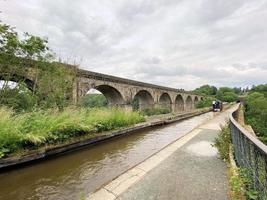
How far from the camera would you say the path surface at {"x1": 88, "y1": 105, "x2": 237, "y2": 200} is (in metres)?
2.45

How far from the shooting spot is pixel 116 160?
5.03 m

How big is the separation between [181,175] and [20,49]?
8.53 metres

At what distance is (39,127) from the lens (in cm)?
535

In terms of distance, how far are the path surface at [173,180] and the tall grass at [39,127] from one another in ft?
9.63

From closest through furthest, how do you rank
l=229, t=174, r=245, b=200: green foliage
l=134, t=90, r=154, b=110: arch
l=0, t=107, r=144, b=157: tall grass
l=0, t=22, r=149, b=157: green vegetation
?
l=229, t=174, r=245, b=200: green foliage → l=0, t=107, r=144, b=157: tall grass → l=0, t=22, r=149, b=157: green vegetation → l=134, t=90, r=154, b=110: arch

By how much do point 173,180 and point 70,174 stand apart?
2342 mm

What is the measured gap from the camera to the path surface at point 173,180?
2.45m

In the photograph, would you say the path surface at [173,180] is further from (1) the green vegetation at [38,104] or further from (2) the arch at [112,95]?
(2) the arch at [112,95]

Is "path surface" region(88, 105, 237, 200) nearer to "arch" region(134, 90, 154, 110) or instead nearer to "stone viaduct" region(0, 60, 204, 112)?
"stone viaduct" region(0, 60, 204, 112)

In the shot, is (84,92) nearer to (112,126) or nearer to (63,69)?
(63,69)

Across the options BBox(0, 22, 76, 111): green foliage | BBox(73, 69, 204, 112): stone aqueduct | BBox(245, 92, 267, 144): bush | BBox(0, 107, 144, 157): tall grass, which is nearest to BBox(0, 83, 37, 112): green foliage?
BBox(0, 22, 76, 111): green foliage

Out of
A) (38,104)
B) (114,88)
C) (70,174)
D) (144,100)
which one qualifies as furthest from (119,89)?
(70,174)

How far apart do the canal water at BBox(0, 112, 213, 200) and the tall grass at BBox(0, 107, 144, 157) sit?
57cm

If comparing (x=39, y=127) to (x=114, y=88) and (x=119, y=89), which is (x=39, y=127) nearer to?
(x=114, y=88)
